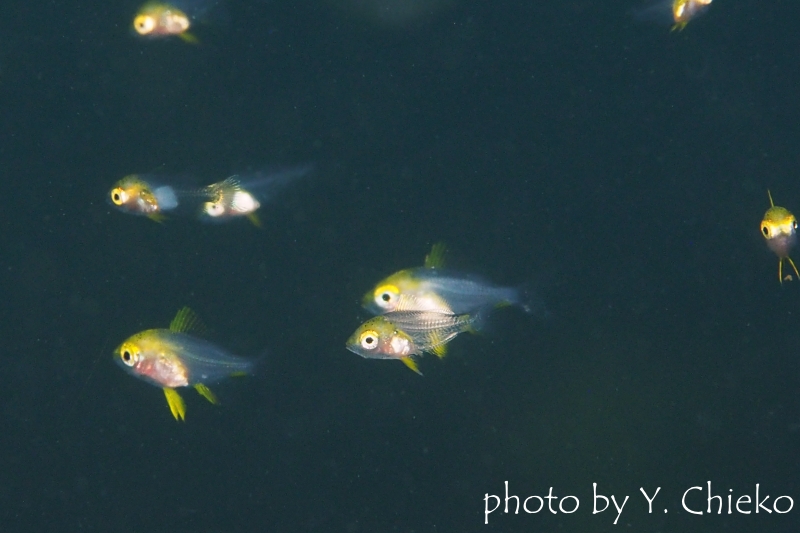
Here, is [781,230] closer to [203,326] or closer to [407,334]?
[407,334]

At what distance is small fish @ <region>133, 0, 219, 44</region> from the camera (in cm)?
580

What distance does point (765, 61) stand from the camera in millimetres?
11914

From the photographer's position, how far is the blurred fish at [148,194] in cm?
514

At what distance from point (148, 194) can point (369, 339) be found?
7.77 feet

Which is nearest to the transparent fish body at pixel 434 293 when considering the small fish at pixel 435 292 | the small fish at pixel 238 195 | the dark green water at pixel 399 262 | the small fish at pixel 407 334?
the small fish at pixel 435 292

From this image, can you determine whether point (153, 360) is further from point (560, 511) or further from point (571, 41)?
point (571, 41)

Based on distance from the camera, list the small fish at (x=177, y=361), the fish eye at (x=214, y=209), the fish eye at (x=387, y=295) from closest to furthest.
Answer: the small fish at (x=177, y=361), the fish eye at (x=387, y=295), the fish eye at (x=214, y=209)

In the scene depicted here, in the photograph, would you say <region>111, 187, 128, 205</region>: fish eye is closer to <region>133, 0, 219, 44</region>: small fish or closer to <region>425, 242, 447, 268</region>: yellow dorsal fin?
<region>133, 0, 219, 44</region>: small fish

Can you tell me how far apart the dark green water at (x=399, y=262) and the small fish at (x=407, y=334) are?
480 centimetres

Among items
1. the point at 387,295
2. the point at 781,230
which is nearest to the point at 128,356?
the point at 387,295

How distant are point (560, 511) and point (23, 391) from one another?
8.85 m

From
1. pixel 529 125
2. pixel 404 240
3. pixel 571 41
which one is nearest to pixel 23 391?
pixel 404 240

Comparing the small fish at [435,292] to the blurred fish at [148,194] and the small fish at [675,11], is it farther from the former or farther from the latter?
the small fish at [675,11]

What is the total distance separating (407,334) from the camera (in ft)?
13.9
